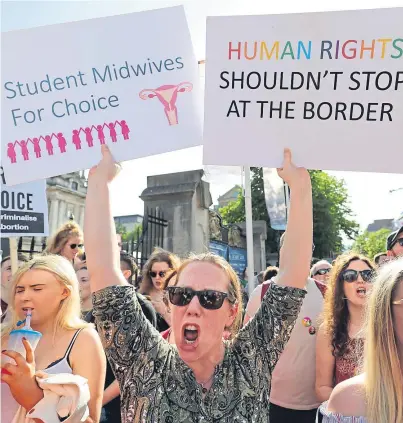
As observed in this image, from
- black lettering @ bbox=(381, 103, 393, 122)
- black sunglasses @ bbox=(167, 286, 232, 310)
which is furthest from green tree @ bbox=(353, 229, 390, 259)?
black sunglasses @ bbox=(167, 286, 232, 310)

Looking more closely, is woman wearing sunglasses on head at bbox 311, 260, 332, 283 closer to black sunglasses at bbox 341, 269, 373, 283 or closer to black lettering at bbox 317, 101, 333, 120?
black sunglasses at bbox 341, 269, 373, 283

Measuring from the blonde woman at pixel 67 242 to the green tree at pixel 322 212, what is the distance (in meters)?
26.0

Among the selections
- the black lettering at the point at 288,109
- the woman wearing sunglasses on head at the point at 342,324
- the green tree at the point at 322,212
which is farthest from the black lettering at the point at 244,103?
the green tree at the point at 322,212

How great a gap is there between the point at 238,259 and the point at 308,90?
30.9ft

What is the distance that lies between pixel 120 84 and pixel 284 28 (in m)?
0.86

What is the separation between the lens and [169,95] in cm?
Answer: 245

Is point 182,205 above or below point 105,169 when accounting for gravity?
above

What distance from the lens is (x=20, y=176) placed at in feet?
7.62

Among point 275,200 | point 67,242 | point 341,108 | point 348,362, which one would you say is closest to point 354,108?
point 341,108

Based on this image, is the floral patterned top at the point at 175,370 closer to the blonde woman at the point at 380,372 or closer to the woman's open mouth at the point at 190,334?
the woman's open mouth at the point at 190,334

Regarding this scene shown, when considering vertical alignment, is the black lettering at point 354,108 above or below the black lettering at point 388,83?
below

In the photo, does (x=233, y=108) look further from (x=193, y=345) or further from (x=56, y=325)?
(x=56, y=325)

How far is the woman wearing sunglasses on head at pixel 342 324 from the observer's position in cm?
288

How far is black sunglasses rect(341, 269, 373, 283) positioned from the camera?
10.6ft
